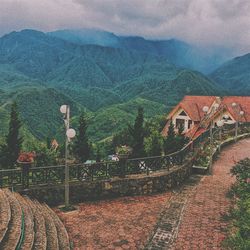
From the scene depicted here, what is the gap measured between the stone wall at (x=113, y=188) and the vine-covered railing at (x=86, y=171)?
0.80ft

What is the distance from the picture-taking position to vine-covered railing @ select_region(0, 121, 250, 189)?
10734mm

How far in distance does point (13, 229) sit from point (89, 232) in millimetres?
2252

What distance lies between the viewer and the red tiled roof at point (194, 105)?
4056 centimetres

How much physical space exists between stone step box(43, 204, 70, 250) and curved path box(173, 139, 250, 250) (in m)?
2.63

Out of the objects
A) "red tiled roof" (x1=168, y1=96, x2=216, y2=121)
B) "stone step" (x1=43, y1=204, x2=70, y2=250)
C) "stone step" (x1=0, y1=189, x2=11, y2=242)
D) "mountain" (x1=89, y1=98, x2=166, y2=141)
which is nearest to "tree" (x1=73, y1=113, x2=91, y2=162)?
"red tiled roof" (x1=168, y1=96, x2=216, y2=121)

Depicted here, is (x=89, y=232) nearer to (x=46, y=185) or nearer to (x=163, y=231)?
(x=163, y=231)

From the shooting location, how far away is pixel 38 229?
812 centimetres

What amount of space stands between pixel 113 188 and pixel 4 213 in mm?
4775

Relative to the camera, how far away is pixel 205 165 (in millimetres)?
16531

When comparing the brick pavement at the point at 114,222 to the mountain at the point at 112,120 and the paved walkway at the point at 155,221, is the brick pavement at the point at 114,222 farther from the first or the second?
the mountain at the point at 112,120

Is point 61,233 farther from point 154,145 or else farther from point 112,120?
point 112,120

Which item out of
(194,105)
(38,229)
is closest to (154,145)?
(194,105)

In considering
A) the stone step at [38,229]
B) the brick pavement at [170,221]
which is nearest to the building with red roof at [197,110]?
the brick pavement at [170,221]

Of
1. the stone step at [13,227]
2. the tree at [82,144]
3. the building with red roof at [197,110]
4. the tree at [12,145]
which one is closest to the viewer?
the stone step at [13,227]
